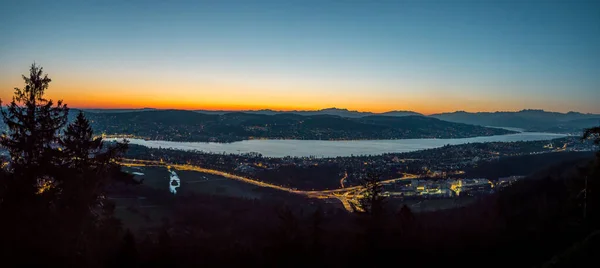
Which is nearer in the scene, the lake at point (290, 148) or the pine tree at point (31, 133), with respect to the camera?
the pine tree at point (31, 133)

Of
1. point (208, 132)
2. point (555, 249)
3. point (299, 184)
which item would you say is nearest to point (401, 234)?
point (555, 249)

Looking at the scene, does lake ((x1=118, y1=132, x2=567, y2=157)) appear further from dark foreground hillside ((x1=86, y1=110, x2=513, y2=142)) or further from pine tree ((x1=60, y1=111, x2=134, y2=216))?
pine tree ((x1=60, y1=111, x2=134, y2=216))

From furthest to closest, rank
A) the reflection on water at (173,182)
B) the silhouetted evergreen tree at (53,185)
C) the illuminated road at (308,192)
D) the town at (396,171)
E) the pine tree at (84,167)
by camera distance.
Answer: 1. the town at (396,171)
2. the reflection on water at (173,182)
3. the illuminated road at (308,192)
4. the pine tree at (84,167)
5. the silhouetted evergreen tree at (53,185)

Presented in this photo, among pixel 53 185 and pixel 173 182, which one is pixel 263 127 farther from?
pixel 53 185

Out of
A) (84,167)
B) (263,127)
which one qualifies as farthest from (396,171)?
(263,127)

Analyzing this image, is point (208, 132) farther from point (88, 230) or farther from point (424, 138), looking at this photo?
point (88, 230)

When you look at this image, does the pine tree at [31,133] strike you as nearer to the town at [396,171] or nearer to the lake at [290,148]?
the town at [396,171]

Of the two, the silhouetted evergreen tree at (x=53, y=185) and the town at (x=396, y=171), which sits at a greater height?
the silhouetted evergreen tree at (x=53, y=185)

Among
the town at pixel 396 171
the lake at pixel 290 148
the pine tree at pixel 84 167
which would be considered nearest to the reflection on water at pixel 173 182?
the town at pixel 396 171
